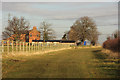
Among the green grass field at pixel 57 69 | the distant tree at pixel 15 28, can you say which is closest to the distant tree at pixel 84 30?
the distant tree at pixel 15 28

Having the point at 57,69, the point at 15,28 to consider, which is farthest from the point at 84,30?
the point at 57,69

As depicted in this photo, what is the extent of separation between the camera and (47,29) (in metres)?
78.8

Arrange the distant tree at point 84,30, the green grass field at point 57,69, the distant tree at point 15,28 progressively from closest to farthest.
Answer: the green grass field at point 57,69 < the distant tree at point 15,28 < the distant tree at point 84,30

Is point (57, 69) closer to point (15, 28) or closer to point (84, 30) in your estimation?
point (15, 28)

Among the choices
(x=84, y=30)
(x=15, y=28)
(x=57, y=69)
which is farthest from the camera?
(x=84, y=30)

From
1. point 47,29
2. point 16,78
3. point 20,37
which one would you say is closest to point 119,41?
point 16,78

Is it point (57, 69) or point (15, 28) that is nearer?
point (57, 69)

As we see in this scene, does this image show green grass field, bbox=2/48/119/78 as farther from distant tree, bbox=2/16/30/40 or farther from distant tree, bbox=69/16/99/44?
distant tree, bbox=69/16/99/44

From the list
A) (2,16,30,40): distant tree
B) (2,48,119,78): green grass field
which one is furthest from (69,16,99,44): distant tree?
(2,48,119,78): green grass field

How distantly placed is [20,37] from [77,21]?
4185cm

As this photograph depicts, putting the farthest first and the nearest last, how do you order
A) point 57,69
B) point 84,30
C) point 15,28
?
point 84,30, point 15,28, point 57,69

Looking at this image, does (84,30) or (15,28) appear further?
(84,30)

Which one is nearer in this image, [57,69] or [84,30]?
[57,69]

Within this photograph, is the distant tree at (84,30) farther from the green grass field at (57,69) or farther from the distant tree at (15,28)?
the green grass field at (57,69)
